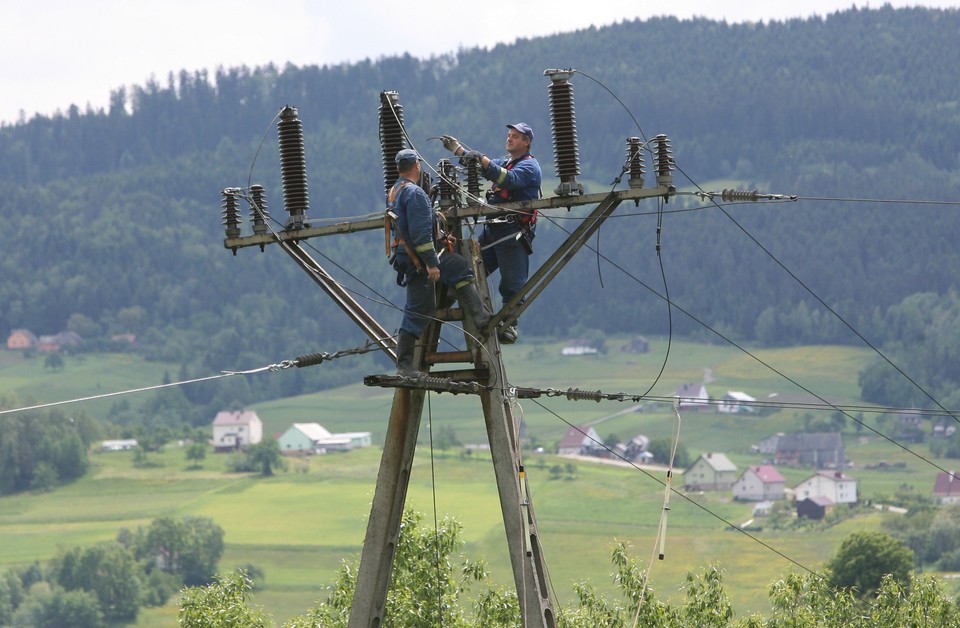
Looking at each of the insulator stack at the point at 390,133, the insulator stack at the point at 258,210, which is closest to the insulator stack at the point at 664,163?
the insulator stack at the point at 390,133

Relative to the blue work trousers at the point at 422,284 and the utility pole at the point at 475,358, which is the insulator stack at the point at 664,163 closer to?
the utility pole at the point at 475,358

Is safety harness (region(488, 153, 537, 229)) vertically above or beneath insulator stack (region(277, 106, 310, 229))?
beneath

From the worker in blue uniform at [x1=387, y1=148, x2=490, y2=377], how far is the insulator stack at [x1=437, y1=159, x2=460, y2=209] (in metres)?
0.33

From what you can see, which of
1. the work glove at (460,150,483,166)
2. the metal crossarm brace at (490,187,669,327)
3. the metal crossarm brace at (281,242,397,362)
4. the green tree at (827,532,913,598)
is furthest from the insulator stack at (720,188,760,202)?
the green tree at (827,532,913,598)

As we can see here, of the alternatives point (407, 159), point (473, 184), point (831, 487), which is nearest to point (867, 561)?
point (831, 487)

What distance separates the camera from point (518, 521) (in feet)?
48.3

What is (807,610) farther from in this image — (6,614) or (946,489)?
(946,489)

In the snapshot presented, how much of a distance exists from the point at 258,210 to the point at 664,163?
4.09 metres

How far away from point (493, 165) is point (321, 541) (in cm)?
15127

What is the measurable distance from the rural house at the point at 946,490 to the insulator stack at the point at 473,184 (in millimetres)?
175145

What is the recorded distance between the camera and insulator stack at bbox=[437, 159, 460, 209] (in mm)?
15672

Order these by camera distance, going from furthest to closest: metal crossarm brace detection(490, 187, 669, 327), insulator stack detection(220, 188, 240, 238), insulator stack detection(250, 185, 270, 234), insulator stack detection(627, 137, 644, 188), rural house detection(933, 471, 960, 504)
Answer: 1. rural house detection(933, 471, 960, 504)
2. insulator stack detection(220, 188, 240, 238)
3. insulator stack detection(250, 185, 270, 234)
4. insulator stack detection(627, 137, 644, 188)
5. metal crossarm brace detection(490, 187, 669, 327)

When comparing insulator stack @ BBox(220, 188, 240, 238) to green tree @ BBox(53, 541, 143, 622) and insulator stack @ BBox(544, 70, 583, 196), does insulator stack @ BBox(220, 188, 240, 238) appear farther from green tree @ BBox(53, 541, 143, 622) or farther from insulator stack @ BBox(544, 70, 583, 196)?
green tree @ BBox(53, 541, 143, 622)

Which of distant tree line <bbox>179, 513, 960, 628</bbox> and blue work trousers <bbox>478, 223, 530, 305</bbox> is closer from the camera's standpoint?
blue work trousers <bbox>478, 223, 530, 305</bbox>
